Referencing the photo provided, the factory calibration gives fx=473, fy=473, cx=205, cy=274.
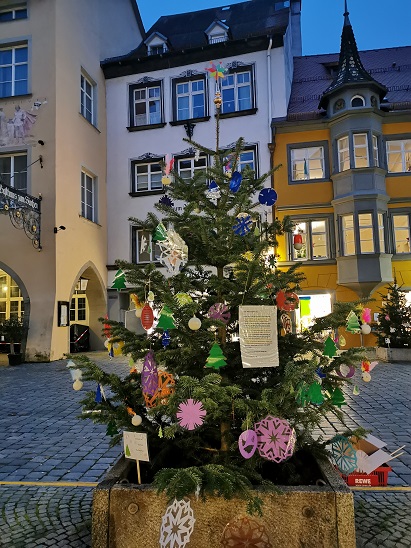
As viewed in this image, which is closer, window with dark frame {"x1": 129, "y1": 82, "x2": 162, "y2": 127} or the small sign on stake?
the small sign on stake

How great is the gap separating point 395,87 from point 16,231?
16.1 metres

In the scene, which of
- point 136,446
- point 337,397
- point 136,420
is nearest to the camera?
point 136,446

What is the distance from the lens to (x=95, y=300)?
1875 cm

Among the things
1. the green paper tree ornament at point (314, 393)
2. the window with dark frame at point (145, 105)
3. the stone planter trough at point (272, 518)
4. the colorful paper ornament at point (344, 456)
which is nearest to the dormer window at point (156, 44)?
the window with dark frame at point (145, 105)

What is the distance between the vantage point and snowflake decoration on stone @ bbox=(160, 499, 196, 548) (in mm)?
2621

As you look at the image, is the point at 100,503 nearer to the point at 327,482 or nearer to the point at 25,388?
the point at 327,482

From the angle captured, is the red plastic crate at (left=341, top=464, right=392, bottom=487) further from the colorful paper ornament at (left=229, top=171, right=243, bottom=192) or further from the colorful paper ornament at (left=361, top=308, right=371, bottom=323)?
the colorful paper ornament at (left=229, top=171, right=243, bottom=192)

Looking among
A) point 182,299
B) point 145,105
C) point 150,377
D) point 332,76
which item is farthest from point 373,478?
point 332,76

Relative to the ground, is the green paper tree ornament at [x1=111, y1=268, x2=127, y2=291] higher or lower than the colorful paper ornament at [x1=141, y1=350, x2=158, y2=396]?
higher

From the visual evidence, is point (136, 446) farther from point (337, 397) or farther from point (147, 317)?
point (337, 397)

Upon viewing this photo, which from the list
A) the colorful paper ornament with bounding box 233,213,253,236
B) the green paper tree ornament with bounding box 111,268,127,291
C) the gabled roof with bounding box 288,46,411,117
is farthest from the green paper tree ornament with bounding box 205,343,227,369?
the gabled roof with bounding box 288,46,411,117

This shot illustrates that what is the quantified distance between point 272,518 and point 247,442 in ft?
1.49

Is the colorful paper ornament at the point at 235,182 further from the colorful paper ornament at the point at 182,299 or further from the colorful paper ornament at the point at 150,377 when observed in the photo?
the colorful paper ornament at the point at 150,377

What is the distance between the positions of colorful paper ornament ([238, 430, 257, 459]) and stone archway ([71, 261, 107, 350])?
15.8 m
